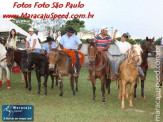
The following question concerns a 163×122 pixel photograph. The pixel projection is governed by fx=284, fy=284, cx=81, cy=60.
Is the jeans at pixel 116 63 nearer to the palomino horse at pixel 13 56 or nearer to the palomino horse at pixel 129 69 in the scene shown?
the palomino horse at pixel 129 69

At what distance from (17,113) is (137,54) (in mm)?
4046

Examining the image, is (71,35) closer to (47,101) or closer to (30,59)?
(30,59)

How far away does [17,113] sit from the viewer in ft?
25.0

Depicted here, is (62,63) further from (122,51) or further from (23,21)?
(23,21)

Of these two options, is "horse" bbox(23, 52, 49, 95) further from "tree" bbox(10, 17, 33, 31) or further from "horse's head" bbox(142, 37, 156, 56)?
"tree" bbox(10, 17, 33, 31)

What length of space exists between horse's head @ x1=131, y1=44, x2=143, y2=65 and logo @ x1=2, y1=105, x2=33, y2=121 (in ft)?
11.8

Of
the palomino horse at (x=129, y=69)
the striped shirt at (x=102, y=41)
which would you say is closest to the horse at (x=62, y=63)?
the striped shirt at (x=102, y=41)

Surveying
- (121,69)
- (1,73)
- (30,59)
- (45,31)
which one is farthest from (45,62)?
(45,31)

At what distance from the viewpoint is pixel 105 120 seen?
24.7 feet

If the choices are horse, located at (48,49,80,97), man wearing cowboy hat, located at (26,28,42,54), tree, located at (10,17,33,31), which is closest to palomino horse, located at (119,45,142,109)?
horse, located at (48,49,80,97)

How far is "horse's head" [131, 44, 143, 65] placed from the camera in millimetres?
8891

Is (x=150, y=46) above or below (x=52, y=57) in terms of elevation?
above

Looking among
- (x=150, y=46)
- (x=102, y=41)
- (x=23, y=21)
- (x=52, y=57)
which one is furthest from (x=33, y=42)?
(x=23, y=21)

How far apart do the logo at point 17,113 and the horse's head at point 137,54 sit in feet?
11.8
